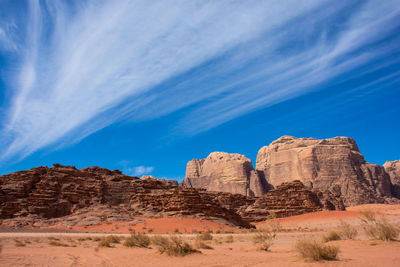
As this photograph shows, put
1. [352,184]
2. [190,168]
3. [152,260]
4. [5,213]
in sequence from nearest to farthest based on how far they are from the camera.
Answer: [152,260] → [5,213] → [352,184] → [190,168]

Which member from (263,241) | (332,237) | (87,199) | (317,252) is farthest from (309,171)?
(317,252)

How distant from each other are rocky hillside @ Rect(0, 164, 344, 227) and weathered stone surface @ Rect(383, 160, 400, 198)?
7629cm

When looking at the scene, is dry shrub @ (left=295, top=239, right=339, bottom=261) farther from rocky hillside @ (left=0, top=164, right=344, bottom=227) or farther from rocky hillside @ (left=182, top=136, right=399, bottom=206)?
rocky hillside @ (left=182, top=136, right=399, bottom=206)

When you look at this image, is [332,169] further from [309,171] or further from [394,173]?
[394,173]

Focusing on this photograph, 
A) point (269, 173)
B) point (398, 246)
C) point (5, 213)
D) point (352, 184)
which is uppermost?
point (269, 173)

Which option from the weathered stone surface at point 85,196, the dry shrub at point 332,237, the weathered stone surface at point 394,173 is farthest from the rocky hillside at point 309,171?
the dry shrub at point 332,237

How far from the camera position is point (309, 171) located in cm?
9100

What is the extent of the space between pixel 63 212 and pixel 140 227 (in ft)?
36.5

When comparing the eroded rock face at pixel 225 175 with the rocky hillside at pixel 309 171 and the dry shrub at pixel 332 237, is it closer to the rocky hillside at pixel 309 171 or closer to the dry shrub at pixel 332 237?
the rocky hillside at pixel 309 171

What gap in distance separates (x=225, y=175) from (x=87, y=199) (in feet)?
250

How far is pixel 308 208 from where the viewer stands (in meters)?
47.1

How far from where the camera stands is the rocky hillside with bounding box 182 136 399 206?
8088cm

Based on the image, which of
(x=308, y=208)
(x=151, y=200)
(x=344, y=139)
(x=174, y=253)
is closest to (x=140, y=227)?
(x=151, y=200)

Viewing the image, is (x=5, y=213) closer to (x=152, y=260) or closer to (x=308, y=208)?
(x=152, y=260)
